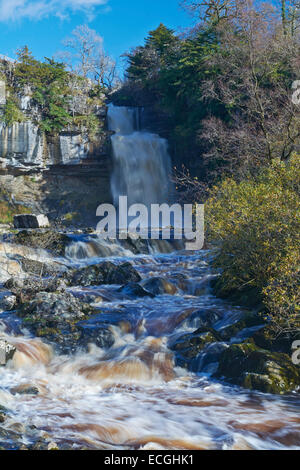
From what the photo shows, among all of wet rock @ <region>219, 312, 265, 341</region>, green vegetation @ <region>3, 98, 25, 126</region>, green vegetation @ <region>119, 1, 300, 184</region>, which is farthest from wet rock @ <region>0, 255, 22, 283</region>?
green vegetation @ <region>3, 98, 25, 126</region>

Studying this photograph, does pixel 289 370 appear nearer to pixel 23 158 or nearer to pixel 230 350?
pixel 230 350

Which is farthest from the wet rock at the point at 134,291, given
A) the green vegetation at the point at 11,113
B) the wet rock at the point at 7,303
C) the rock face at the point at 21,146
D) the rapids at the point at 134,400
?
the green vegetation at the point at 11,113

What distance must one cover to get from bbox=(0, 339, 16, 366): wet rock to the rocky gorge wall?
2095cm

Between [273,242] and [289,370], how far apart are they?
242 centimetres

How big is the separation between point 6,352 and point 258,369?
13.7ft

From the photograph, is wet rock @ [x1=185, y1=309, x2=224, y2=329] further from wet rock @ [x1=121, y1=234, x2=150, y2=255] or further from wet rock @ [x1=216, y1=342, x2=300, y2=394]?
wet rock @ [x1=121, y1=234, x2=150, y2=255]

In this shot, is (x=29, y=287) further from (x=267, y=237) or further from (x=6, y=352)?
(x=267, y=237)

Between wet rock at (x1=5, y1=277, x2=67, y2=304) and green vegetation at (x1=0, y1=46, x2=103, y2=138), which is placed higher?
green vegetation at (x1=0, y1=46, x2=103, y2=138)

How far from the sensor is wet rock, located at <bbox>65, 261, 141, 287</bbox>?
12.7 m

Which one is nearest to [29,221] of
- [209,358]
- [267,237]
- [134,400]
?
[267,237]

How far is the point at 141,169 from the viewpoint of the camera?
28.2 metres

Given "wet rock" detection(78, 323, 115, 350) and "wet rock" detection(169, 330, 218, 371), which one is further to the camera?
"wet rock" detection(78, 323, 115, 350)
